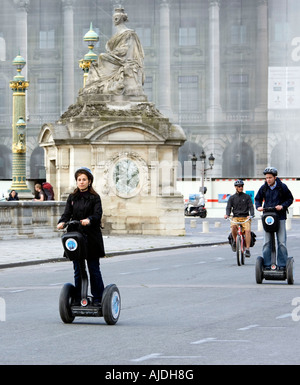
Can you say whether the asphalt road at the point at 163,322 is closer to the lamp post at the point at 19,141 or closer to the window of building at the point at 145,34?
the lamp post at the point at 19,141

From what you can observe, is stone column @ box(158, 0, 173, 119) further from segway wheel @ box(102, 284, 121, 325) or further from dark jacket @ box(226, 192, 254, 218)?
segway wheel @ box(102, 284, 121, 325)

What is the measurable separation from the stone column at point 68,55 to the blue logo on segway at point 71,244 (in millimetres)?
62837

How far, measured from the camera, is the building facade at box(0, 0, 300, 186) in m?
71.0

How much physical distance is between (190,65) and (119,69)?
4283 cm

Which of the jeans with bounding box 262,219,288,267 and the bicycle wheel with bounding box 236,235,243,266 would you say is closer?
the jeans with bounding box 262,219,288,267

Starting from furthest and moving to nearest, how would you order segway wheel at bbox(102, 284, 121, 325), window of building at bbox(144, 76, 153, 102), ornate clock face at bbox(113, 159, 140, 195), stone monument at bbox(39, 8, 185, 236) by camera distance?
window of building at bbox(144, 76, 153, 102)
ornate clock face at bbox(113, 159, 140, 195)
stone monument at bbox(39, 8, 185, 236)
segway wheel at bbox(102, 284, 121, 325)

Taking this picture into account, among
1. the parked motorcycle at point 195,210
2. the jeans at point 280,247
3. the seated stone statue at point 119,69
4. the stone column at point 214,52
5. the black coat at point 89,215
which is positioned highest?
the stone column at point 214,52

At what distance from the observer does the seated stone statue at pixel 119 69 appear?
3441cm

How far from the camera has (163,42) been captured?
75.9m

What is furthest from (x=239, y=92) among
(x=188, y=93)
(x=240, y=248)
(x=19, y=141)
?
→ (x=240, y=248)

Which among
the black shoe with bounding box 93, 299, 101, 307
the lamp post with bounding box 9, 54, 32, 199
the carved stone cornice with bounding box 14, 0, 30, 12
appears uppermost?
the carved stone cornice with bounding box 14, 0, 30, 12

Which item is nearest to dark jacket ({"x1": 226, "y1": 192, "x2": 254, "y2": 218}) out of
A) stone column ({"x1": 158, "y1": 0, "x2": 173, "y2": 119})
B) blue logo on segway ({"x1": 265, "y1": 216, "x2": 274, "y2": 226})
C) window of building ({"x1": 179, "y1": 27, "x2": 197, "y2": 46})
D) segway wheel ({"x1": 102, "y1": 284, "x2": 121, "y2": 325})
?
blue logo on segway ({"x1": 265, "y1": 216, "x2": 274, "y2": 226})

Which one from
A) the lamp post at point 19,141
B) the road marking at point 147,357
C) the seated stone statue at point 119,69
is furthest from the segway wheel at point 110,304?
the lamp post at point 19,141

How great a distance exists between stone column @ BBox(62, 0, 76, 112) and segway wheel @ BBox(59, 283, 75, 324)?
62.5 m
